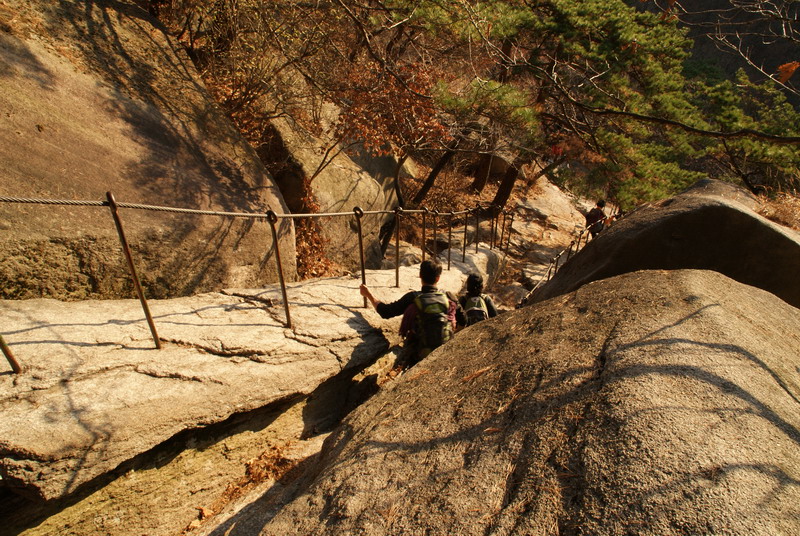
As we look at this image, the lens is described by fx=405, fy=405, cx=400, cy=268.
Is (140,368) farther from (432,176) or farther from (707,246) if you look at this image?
(432,176)

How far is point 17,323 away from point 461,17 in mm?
6760

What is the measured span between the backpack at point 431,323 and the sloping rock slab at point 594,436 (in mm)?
969

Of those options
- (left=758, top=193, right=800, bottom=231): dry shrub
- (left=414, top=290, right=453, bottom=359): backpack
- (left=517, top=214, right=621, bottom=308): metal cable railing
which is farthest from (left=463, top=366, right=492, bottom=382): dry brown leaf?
(left=758, top=193, right=800, bottom=231): dry shrub

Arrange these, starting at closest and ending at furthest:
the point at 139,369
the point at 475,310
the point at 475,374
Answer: the point at 475,374
the point at 139,369
the point at 475,310

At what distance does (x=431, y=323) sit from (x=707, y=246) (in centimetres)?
327

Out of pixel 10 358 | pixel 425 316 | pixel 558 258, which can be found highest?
pixel 10 358

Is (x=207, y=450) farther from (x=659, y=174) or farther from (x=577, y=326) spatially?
(x=659, y=174)

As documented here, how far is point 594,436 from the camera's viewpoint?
5.88 ft

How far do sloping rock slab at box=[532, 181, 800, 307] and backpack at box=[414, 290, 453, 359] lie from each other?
2116mm

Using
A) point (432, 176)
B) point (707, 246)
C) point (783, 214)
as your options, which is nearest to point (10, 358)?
point (707, 246)

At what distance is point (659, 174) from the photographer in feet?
26.2

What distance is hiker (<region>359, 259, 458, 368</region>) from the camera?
3.90 m

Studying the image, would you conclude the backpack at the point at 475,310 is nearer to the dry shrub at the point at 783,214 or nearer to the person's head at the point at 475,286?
the person's head at the point at 475,286

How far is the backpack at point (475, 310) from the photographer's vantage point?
4590 millimetres
